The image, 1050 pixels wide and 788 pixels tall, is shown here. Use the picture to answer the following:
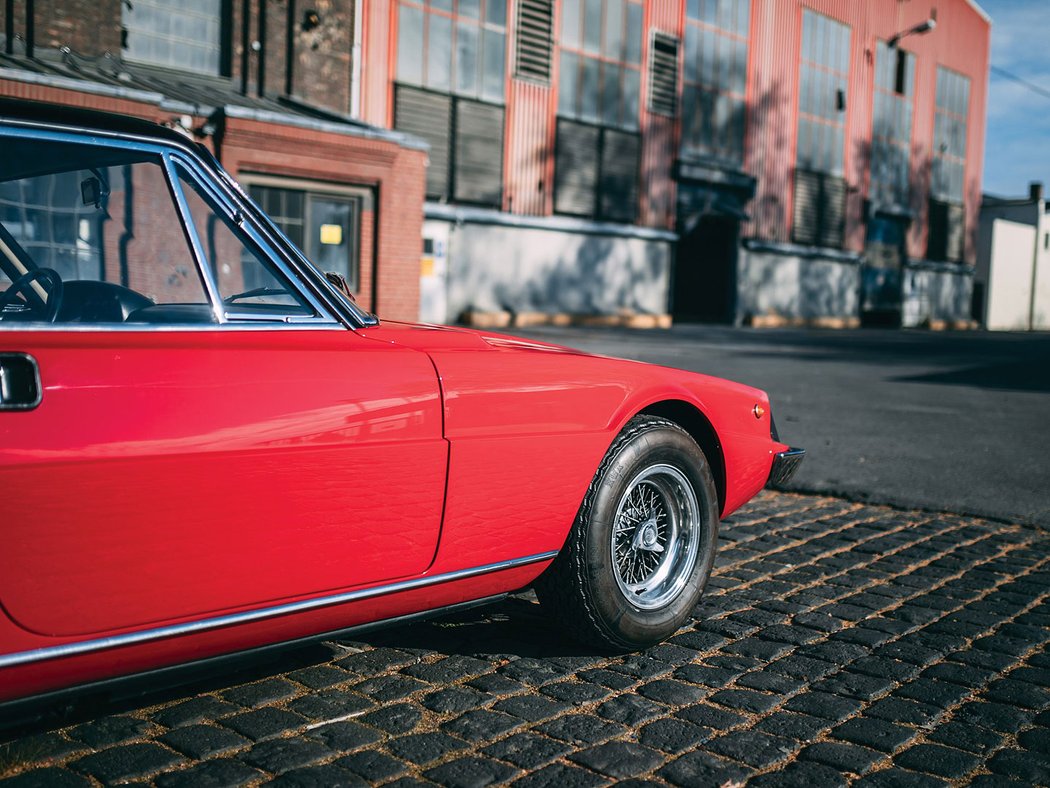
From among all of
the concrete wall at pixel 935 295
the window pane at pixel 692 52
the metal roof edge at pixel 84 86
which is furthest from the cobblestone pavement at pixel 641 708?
the concrete wall at pixel 935 295

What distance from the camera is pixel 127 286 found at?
2305mm

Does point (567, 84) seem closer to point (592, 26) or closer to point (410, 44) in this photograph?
point (592, 26)

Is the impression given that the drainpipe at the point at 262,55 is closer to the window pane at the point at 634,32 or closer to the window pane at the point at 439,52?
the window pane at the point at 439,52

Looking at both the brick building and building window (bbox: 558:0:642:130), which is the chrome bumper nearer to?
the brick building

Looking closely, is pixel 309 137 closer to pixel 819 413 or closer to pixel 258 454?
pixel 819 413

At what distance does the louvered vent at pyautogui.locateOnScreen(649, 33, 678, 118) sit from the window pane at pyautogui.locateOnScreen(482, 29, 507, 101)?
5.18 metres

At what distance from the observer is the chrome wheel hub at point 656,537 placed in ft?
10.1

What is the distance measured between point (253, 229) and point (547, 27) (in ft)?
75.7

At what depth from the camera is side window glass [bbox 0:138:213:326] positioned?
2.19 metres

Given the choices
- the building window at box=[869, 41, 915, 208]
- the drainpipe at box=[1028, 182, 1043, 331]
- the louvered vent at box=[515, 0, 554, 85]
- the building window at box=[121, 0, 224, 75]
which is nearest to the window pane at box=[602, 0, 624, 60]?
the louvered vent at box=[515, 0, 554, 85]

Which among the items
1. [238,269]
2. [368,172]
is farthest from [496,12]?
[238,269]

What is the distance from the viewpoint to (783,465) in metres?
3.66

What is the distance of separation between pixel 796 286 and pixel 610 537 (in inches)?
1254

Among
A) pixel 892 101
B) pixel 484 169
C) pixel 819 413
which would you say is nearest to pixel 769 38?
pixel 892 101
